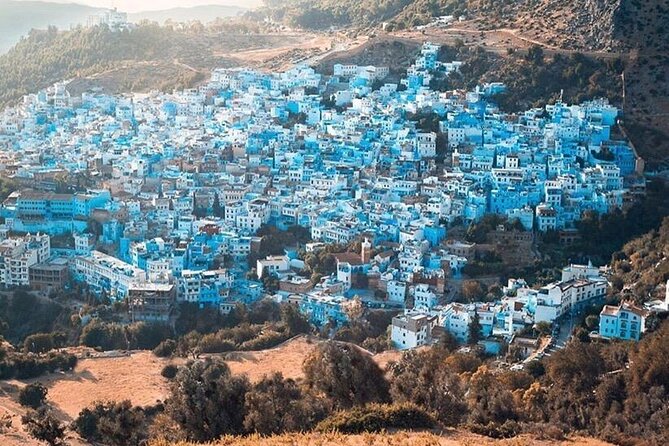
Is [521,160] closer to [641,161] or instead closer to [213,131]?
[641,161]

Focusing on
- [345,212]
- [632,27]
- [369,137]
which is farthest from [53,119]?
[632,27]

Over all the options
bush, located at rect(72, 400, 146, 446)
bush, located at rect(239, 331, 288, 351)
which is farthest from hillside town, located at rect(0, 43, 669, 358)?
bush, located at rect(72, 400, 146, 446)

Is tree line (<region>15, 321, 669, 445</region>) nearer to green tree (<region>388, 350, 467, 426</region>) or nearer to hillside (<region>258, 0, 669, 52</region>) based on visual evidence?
green tree (<region>388, 350, 467, 426</region>)

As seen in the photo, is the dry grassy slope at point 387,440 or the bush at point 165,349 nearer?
the dry grassy slope at point 387,440

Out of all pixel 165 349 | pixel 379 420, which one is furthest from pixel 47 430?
pixel 165 349

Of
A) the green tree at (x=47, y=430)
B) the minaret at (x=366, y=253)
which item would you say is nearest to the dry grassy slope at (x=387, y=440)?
the green tree at (x=47, y=430)

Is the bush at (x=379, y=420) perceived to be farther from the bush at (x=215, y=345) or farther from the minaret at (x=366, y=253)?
the minaret at (x=366, y=253)

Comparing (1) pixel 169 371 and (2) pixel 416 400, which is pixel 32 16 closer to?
(1) pixel 169 371
